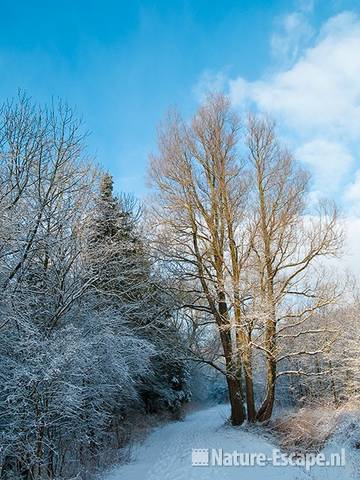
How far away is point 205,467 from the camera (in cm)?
871

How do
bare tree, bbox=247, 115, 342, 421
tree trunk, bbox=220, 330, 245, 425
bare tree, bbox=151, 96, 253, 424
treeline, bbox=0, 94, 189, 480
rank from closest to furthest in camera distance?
1. treeline, bbox=0, 94, 189, 480
2. bare tree, bbox=247, 115, 342, 421
3. tree trunk, bbox=220, 330, 245, 425
4. bare tree, bbox=151, 96, 253, 424

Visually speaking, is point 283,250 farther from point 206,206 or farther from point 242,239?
point 206,206

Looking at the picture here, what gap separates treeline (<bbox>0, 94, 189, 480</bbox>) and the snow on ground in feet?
3.36

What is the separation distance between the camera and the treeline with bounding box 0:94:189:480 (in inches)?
287

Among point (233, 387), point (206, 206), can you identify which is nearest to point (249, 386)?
point (233, 387)

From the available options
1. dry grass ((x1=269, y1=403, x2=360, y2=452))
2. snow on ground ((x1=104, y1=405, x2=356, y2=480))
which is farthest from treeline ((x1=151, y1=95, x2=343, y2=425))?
snow on ground ((x1=104, y1=405, x2=356, y2=480))

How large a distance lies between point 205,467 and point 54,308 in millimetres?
5219

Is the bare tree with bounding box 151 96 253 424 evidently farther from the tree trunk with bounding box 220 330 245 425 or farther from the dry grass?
the dry grass

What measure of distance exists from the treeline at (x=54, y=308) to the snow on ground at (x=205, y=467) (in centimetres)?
102

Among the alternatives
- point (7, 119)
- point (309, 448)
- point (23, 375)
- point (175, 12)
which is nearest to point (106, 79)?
point (175, 12)

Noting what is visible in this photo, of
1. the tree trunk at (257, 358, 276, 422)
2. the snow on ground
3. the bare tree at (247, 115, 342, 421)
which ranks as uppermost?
the bare tree at (247, 115, 342, 421)

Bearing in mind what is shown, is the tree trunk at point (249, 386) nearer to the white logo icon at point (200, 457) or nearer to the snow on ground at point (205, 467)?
the snow on ground at point (205, 467)

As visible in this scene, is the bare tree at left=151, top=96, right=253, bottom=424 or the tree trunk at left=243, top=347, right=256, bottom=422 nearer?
the tree trunk at left=243, top=347, right=256, bottom=422

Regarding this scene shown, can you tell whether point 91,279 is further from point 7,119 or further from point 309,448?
point 309,448
